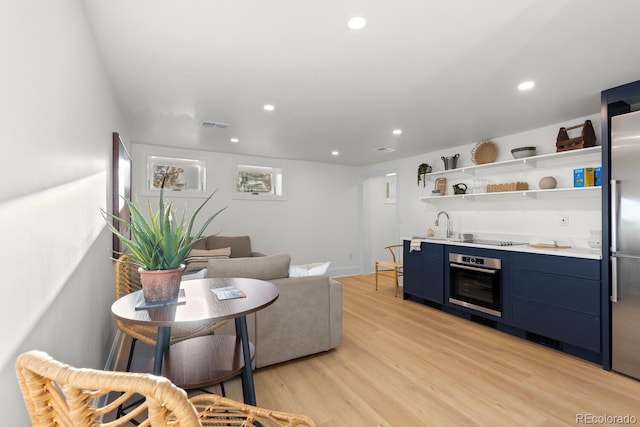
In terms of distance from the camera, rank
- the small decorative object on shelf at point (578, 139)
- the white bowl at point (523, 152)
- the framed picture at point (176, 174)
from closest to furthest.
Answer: the small decorative object on shelf at point (578, 139) < the white bowl at point (523, 152) < the framed picture at point (176, 174)

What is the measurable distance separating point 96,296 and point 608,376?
385 cm

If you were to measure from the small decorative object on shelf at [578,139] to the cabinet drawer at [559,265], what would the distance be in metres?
1.22

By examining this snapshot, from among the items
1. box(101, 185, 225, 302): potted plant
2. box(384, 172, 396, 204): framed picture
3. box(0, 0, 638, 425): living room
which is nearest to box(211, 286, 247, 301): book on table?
box(101, 185, 225, 302): potted plant

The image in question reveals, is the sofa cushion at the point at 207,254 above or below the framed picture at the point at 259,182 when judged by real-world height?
below

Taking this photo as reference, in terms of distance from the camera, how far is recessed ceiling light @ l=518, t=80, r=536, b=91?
2.46m

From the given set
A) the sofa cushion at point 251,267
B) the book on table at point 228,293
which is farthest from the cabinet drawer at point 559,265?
the book on table at point 228,293

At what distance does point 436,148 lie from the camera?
4.84 m

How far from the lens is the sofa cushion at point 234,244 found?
4.82m

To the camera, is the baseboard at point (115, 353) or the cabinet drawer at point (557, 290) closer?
the baseboard at point (115, 353)

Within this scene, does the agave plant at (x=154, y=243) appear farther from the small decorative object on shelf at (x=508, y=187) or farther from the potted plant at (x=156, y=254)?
the small decorative object on shelf at (x=508, y=187)

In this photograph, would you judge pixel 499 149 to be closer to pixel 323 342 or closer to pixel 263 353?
pixel 323 342

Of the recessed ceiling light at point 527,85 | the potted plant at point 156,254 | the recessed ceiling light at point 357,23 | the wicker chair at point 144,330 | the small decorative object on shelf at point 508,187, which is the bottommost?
the wicker chair at point 144,330

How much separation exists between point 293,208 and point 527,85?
4.16 metres

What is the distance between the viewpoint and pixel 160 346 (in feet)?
4.63
